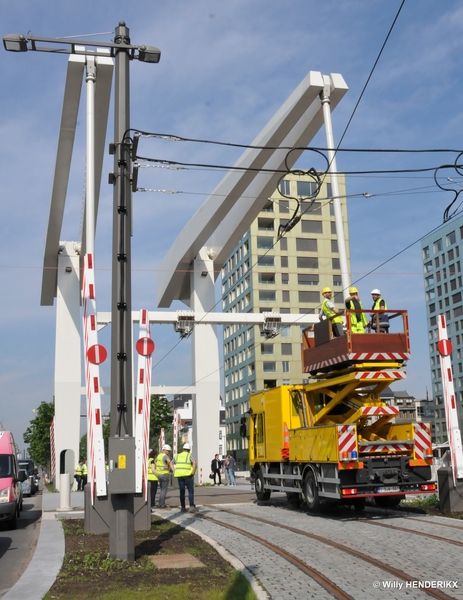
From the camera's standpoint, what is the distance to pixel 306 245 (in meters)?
91.4

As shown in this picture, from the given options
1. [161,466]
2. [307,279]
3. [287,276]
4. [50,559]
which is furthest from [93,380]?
[307,279]

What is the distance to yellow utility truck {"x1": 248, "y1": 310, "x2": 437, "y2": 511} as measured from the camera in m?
15.0

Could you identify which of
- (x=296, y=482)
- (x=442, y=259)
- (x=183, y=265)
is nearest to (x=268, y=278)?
(x=442, y=259)

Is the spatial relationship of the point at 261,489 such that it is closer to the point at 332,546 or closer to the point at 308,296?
the point at 332,546

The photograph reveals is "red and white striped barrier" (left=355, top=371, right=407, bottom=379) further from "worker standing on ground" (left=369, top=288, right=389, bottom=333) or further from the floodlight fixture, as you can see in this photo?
the floodlight fixture

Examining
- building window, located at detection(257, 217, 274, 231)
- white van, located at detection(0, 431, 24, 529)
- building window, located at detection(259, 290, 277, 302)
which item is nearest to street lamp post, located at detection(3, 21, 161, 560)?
white van, located at detection(0, 431, 24, 529)

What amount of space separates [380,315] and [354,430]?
2.50m

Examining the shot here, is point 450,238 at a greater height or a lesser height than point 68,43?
greater

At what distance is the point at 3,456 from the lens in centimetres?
1770

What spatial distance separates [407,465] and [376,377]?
197 centimetres

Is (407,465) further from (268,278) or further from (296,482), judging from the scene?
(268,278)

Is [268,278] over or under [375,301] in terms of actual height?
over

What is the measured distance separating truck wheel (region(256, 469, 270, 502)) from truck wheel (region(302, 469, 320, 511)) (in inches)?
140

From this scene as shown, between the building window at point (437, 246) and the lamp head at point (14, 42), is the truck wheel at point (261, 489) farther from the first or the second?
the building window at point (437, 246)
